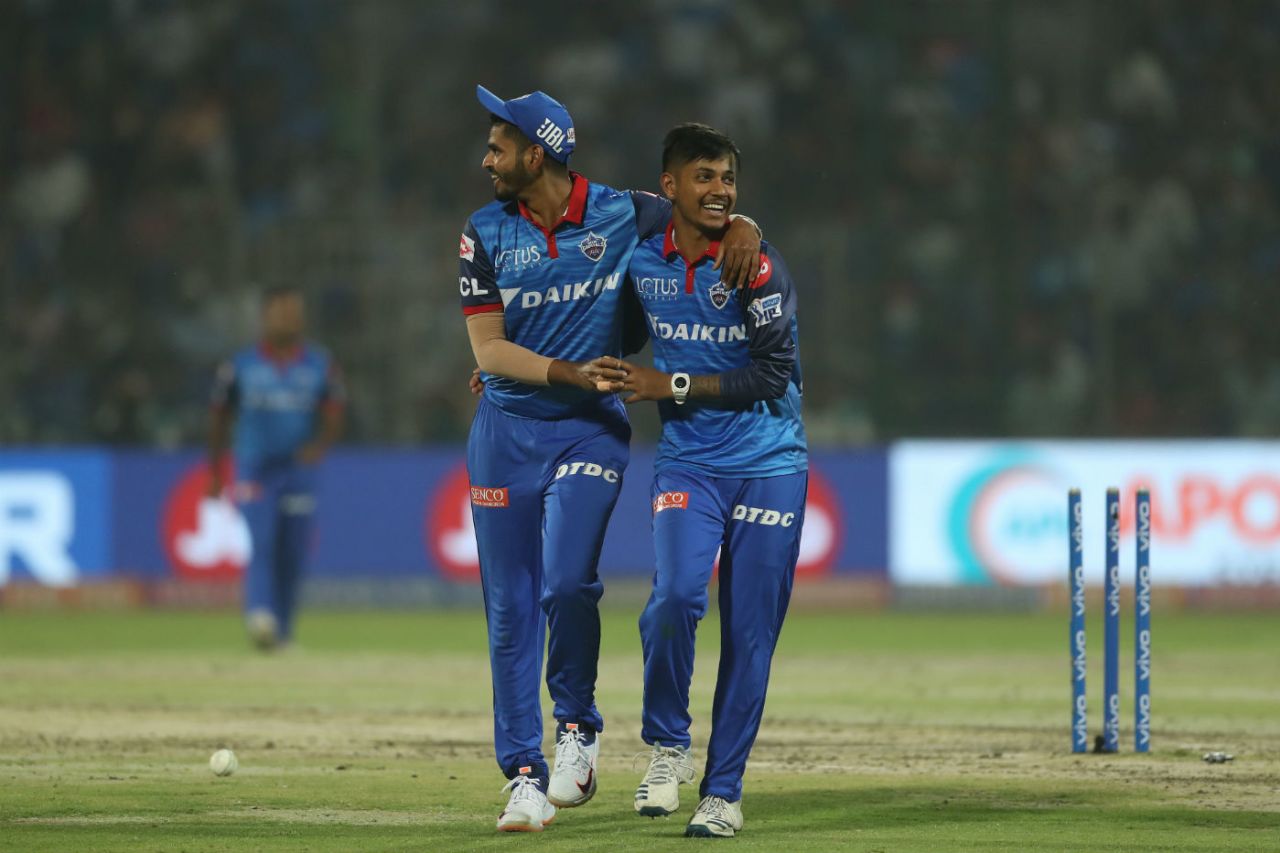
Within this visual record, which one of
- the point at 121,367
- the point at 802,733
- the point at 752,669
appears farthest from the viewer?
the point at 121,367

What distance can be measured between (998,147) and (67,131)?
938 centimetres

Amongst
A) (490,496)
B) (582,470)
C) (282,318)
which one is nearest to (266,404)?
(282,318)

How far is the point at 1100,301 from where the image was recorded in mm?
19703

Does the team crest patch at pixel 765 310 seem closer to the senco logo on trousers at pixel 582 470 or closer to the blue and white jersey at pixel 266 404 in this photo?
the senco logo on trousers at pixel 582 470

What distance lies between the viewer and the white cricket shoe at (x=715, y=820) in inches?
256

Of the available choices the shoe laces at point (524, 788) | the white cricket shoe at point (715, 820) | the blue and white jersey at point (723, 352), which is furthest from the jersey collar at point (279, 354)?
the white cricket shoe at point (715, 820)

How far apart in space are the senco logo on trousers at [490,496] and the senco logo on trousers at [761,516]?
2.59ft

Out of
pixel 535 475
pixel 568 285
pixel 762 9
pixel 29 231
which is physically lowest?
pixel 535 475

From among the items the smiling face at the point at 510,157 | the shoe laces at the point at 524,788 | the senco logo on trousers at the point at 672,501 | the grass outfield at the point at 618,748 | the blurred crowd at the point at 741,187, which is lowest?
the grass outfield at the point at 618,748

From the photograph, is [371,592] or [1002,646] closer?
[1002,646]

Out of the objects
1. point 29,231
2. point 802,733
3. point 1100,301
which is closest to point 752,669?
point 802,733

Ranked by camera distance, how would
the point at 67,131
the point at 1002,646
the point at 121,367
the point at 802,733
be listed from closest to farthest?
1. the point at 802,733
2. the point at 1002,646
3. the point at 121,367
4. the point at 67,131

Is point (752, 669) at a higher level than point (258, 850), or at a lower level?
higher

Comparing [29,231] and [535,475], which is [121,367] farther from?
[535,475]
